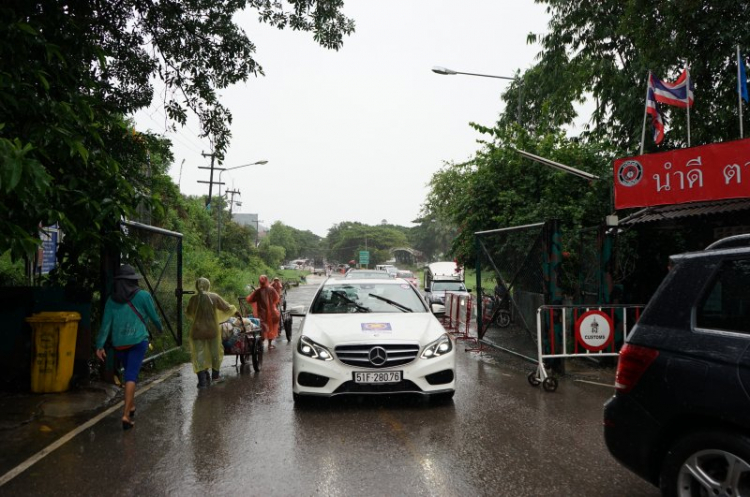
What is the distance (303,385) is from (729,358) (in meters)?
4.28

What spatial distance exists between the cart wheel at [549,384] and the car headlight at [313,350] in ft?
10.2

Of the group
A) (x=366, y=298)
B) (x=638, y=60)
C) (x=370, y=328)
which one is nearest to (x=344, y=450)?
(x=370, y=328)

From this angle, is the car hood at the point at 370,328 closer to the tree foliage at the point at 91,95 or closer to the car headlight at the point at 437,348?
the car headlight at the point at 437,348

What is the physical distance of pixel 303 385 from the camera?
19.9ft

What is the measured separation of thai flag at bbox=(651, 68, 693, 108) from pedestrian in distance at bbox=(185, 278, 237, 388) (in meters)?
8.89

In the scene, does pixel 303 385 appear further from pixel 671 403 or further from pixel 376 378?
pixel 671 403

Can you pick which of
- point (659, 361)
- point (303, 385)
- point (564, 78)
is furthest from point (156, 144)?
point (564, 78)

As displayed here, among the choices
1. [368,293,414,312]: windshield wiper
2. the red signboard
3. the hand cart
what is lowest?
the hand cart

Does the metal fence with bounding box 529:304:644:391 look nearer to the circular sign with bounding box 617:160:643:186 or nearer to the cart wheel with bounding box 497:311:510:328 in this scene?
the circular sign with bounding box 617:160:643:186

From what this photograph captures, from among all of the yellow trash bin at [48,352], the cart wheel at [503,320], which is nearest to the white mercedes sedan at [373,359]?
the yellow trash bin at [48,352]

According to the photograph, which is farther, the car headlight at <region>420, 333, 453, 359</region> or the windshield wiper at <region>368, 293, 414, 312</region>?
the windshield wiper at <region>368, 293, 414, 312</region>

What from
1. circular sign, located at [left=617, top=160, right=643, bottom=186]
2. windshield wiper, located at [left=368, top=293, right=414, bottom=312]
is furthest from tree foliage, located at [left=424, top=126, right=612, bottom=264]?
windshield wiper, located at [left=368, top=293, right=414, bottom=312]

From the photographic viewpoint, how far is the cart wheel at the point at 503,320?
37.3ft

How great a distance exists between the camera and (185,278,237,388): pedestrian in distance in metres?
7.87
